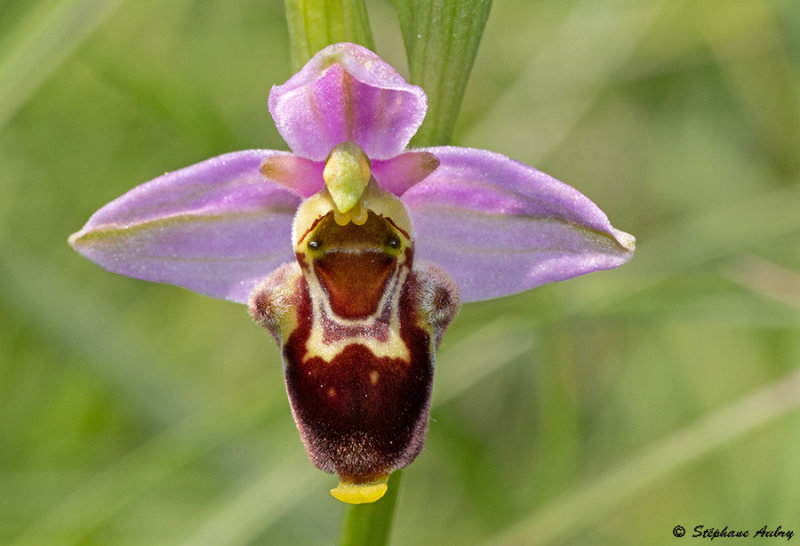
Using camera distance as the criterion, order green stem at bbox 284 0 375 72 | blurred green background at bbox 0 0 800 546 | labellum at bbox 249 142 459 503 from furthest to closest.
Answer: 1. blurred green background at bbox 0 0 800 546
2. green stem at bbox 284 0 375 72
3. labellum at bbox 249 142 459 503

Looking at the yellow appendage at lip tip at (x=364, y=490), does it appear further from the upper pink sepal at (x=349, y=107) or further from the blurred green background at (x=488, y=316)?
the blurred green background at (x=488, y=316)

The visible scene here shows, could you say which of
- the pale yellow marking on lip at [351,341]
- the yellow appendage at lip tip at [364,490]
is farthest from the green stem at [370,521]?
Result: the pale yellow marking on lip at [351,341]

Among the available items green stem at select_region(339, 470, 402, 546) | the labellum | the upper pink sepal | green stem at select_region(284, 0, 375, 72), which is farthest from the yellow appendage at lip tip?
green stem at select_region(284, 0, 375, 72)

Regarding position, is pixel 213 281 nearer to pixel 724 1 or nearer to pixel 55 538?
pixel 55 538

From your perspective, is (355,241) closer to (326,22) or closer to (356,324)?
(356,324)

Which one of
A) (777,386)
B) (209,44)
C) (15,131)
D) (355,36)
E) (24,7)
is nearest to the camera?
(355,36)

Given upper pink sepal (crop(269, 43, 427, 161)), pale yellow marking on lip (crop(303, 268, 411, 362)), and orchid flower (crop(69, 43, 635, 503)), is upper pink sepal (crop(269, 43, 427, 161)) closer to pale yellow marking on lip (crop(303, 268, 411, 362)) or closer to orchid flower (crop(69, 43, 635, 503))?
orchid flower (crop(69, 43, 635, 503))

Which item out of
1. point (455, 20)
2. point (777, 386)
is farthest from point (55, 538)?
point (777, 386)
